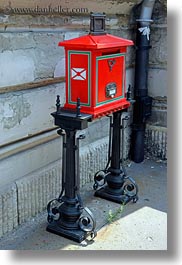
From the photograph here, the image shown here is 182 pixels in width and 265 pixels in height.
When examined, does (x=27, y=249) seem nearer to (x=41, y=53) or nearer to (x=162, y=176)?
(x=41, y=53)

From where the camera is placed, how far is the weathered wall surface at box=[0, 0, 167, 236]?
314 centimetres

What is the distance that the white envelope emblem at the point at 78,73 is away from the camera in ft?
9.97

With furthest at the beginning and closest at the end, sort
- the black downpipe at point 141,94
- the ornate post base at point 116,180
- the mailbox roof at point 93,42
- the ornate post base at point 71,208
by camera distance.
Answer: the black downpipe at point 141,94
the ornate post base at point 116,180
the ornate post base at point 71,208
the mailbox roof at point 93,42

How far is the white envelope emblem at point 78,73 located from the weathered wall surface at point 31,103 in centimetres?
44

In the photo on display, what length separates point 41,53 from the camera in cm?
342

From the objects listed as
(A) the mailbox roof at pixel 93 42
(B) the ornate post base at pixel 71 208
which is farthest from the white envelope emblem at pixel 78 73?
(B) the ornate post base at pixel 71 208

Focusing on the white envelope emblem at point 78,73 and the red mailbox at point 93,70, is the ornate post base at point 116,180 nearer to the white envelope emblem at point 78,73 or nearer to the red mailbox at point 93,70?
the red mailbox at point 93,70

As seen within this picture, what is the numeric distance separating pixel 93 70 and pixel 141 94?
1924mm

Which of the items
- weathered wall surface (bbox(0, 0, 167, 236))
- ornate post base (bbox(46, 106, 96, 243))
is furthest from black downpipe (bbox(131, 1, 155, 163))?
ornate post base (bbox(46, 106, 96, 243))

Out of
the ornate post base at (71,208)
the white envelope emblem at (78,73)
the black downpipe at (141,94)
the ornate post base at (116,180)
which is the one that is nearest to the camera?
the white envelope emblem at (78,73)

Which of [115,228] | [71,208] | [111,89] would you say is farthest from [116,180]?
[111,89]

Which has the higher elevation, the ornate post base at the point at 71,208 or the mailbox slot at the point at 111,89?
the mailbox slot at the point at 111,89

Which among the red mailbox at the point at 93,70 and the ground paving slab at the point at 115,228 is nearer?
the red mailbox at the point at 93,70

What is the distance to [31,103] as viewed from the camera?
11.2 ft
